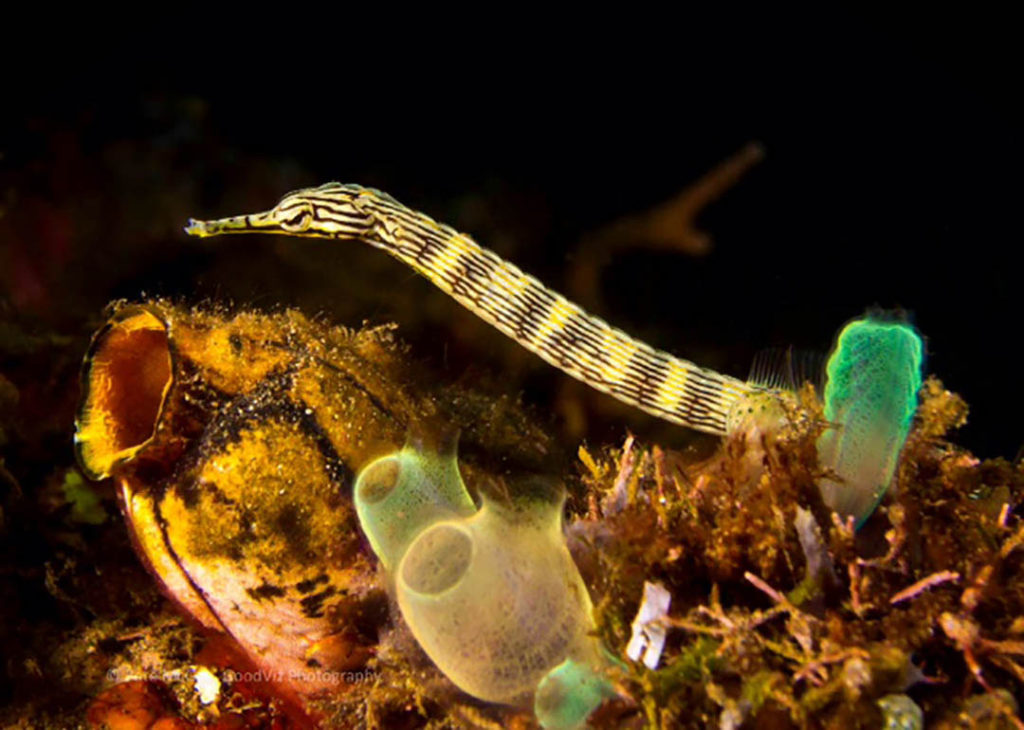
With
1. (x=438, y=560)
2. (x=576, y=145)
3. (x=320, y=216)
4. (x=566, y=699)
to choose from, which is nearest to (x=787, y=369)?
(x=576, y=145)

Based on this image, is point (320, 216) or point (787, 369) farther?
point (320, 216)

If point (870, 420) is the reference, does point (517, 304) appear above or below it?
below

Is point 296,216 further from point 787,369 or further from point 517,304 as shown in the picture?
point 787,369

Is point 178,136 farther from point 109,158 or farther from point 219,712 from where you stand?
point 219,712

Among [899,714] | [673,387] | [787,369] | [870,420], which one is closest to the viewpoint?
[899,714]

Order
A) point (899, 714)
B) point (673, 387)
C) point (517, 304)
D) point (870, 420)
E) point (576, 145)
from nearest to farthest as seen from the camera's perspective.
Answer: point (899, 714), point (870, 420), point (517, 304), point (673, 387), point (576, 145)

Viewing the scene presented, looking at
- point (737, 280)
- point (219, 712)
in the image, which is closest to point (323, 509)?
point (219, 712)

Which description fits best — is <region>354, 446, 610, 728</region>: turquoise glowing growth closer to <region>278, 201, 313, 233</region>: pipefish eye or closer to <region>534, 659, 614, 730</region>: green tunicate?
<region>534, 659, 614, 730</region>: green tunicate
